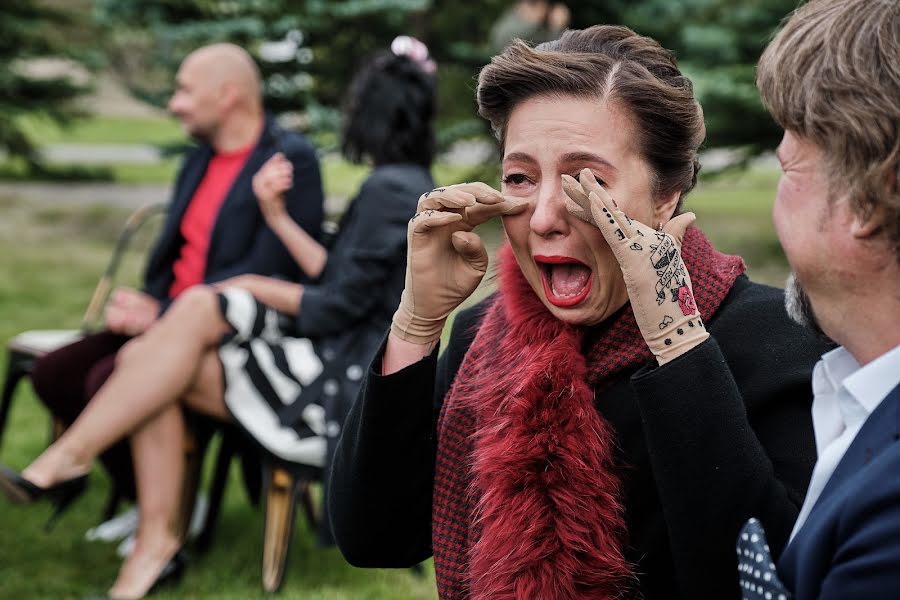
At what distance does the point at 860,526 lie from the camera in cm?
115

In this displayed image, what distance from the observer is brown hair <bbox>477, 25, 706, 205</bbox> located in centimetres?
173

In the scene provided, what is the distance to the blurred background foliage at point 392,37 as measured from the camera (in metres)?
8.68

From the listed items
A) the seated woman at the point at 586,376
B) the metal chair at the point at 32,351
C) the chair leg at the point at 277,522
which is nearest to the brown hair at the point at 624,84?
the seated woman at the point at 586,376

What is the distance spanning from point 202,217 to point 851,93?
352cm

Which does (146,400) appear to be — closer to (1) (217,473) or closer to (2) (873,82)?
(1) (217,473)

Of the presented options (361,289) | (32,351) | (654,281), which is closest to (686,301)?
(654,281)

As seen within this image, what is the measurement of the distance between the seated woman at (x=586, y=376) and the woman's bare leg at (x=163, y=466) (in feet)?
6.65

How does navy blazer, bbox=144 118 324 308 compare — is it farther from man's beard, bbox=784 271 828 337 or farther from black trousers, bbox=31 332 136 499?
man's beard, bbox=784 271 828 337

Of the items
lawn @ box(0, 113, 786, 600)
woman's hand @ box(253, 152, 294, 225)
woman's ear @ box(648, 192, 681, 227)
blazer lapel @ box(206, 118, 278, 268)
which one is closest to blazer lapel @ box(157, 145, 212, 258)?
blazer lapel @ box(206, 118, 278, 268)

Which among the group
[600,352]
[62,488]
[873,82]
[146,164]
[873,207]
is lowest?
[146,164]

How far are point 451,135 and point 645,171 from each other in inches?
Answer: 305

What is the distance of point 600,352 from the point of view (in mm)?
1771

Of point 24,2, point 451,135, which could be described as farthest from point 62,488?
point 24,2

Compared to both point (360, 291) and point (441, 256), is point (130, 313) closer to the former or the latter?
point (360, 291)
